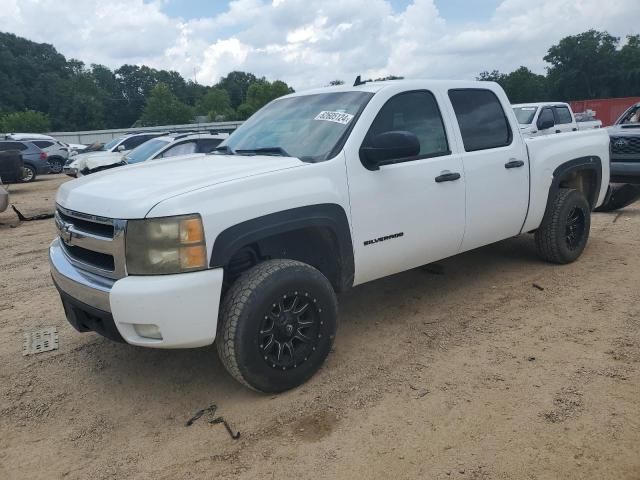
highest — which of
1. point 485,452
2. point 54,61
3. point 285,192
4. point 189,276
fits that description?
point 54,61

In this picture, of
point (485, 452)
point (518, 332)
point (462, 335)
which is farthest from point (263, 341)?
point (518, 332)

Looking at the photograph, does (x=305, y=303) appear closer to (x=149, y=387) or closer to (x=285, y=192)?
(x=285, y=192)

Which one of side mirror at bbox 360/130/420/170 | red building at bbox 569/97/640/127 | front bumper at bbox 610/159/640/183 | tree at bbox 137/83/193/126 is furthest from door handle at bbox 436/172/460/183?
tree at bbox 137/83/193/126

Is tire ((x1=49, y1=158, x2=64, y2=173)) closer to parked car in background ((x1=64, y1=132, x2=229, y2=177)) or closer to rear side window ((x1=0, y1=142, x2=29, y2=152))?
rear side window ((x1=0, y1=142, x2=29, y2=152))

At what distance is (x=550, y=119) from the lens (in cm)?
1451

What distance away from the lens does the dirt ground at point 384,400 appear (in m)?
2.66

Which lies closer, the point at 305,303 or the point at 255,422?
the point at 255,422

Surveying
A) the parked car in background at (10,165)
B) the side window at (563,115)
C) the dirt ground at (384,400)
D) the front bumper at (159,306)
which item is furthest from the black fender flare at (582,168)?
the parked car in background at (10,165)

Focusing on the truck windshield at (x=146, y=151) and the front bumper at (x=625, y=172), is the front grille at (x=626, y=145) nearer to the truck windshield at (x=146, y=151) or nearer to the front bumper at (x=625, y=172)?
the front bumper at (x=625, y=172)

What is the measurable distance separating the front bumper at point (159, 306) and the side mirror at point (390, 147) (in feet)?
4.29

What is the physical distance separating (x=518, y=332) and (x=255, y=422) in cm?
209

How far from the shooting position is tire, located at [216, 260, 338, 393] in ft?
9.89

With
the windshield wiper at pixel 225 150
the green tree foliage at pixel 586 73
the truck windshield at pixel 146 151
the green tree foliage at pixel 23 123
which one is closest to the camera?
the windshield wiper at pixel 225 150

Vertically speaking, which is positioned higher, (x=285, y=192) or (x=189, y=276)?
(x=285, y=192)
